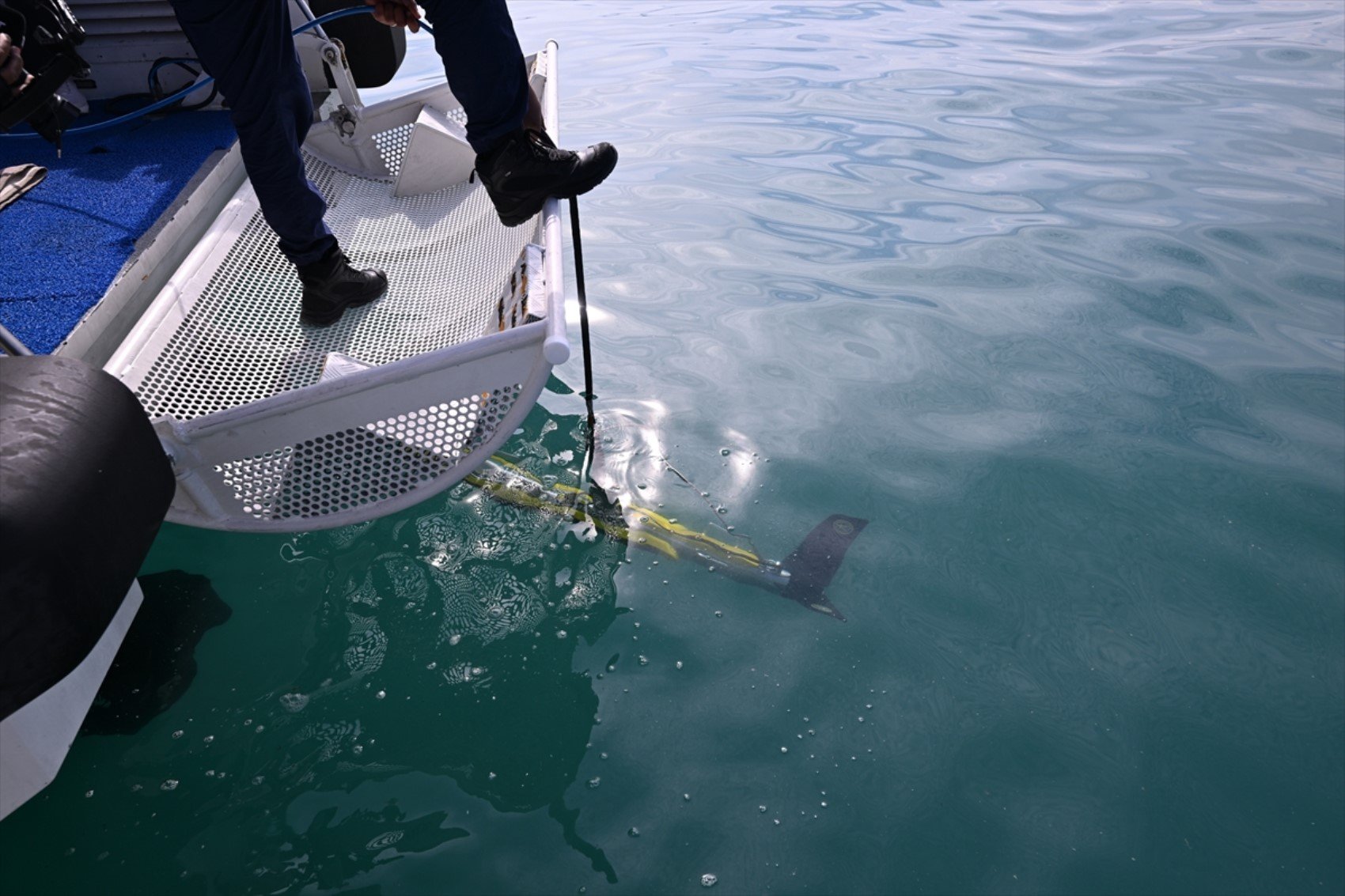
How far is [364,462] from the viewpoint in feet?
6.91

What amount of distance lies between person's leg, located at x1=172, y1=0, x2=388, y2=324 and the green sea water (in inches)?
34.9

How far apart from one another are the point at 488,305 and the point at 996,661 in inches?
73.3

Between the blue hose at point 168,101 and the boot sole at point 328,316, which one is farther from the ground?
the blue hose at point 168,101

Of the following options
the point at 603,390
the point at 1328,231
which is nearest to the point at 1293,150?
the point at 1328,231

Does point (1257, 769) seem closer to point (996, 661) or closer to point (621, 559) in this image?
point (996, 661)

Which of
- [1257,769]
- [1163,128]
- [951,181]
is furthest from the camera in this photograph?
[1163,128]

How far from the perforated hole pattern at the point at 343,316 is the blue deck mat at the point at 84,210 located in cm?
36

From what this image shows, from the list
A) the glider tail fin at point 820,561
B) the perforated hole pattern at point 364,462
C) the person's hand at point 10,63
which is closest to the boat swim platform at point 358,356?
the perforated hole pattern at point 364,462

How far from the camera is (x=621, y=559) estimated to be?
2.50 metres

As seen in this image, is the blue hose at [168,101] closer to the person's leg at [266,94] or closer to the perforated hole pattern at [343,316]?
the perforated hole pattern at [343,316]

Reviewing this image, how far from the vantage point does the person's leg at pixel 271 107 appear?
2.26 metres

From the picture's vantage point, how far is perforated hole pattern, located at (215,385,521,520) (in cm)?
206

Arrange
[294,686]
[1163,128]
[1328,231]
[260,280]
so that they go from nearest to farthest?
[294,686] → [260,280] → [1328,231] → [1163,128]

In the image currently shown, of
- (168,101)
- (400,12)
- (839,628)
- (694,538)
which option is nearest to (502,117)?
(400,12)
